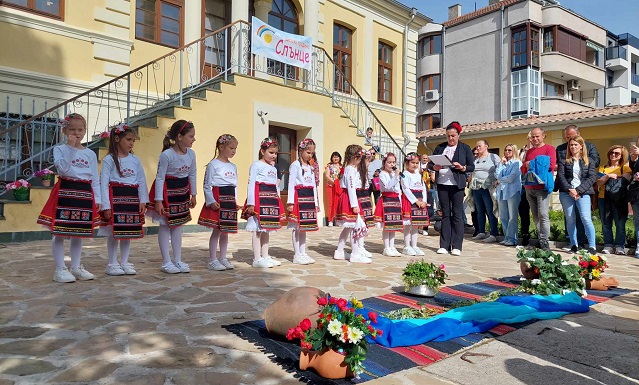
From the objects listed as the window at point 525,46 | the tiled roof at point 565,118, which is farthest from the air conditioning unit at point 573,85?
the tiled roof at point 565,118

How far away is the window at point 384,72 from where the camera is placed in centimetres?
1775

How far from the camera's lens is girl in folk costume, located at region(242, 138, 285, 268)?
607 centimetres

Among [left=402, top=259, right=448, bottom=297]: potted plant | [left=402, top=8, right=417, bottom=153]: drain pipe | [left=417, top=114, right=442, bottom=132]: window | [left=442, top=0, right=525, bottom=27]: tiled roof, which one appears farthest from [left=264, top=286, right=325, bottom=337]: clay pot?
[left=417, top=114, right=442, bottom=132]: window

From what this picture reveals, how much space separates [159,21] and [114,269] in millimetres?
8081

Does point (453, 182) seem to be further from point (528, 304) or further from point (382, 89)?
point (382, 89)

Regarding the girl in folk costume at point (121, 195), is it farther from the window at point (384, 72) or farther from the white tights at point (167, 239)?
the window at point (384, 72)

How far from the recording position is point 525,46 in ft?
90.6

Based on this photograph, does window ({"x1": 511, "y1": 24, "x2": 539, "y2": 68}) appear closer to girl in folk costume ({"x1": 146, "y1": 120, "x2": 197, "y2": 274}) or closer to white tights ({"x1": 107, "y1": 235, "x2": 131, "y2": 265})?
girl in folk costume ({"x1": 146, "y1": 120, "x2": 197, "y2": 274})

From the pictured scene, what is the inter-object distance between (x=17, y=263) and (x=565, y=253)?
26.6 feet

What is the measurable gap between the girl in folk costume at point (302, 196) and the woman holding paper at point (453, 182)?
6.91 feet

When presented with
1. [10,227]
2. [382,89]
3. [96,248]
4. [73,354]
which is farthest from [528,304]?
[382,89]

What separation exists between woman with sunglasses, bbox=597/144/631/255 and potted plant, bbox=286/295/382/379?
6921mm

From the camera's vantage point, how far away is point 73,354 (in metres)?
2.94

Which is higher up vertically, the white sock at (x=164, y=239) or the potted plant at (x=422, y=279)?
the white sock at (x=164, y=239)
